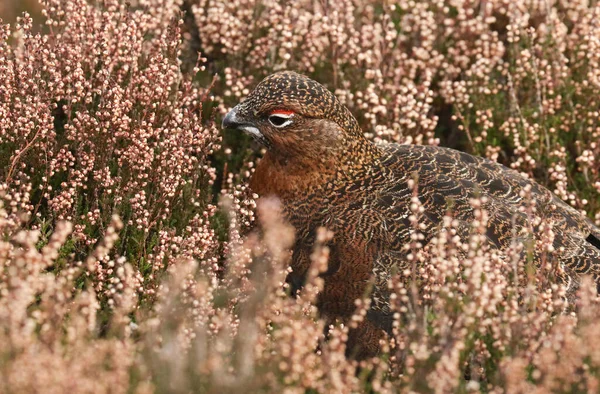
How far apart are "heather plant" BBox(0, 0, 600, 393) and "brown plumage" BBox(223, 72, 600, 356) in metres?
0.15

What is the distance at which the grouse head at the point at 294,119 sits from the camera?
5.26 metres

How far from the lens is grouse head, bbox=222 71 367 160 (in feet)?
17.3

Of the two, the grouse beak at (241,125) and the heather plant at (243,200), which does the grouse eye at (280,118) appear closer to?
the grouse beak at (241,125)

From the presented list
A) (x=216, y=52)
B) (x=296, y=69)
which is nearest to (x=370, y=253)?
(x=296, y=69)

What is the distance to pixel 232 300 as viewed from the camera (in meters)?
4.50

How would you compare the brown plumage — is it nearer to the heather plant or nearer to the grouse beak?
the grouse beak

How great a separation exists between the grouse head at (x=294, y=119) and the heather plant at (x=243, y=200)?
0.34m

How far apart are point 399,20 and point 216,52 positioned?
159 centimetres

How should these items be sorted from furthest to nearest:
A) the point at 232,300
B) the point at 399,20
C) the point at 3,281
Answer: the point at 399,20, the point at 232,300, the point at 3,281

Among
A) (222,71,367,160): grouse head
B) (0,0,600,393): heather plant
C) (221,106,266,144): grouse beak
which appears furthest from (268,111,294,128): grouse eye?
(0,0,600,393): heather plant

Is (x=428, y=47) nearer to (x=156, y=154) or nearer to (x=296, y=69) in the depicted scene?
(x=296, y=69)

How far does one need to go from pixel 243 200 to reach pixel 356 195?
0.67 meters

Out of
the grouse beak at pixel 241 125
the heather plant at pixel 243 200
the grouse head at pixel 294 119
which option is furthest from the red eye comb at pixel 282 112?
the heather plant at pixel 243 200

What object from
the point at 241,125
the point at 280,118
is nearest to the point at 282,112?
the point at 280,118
